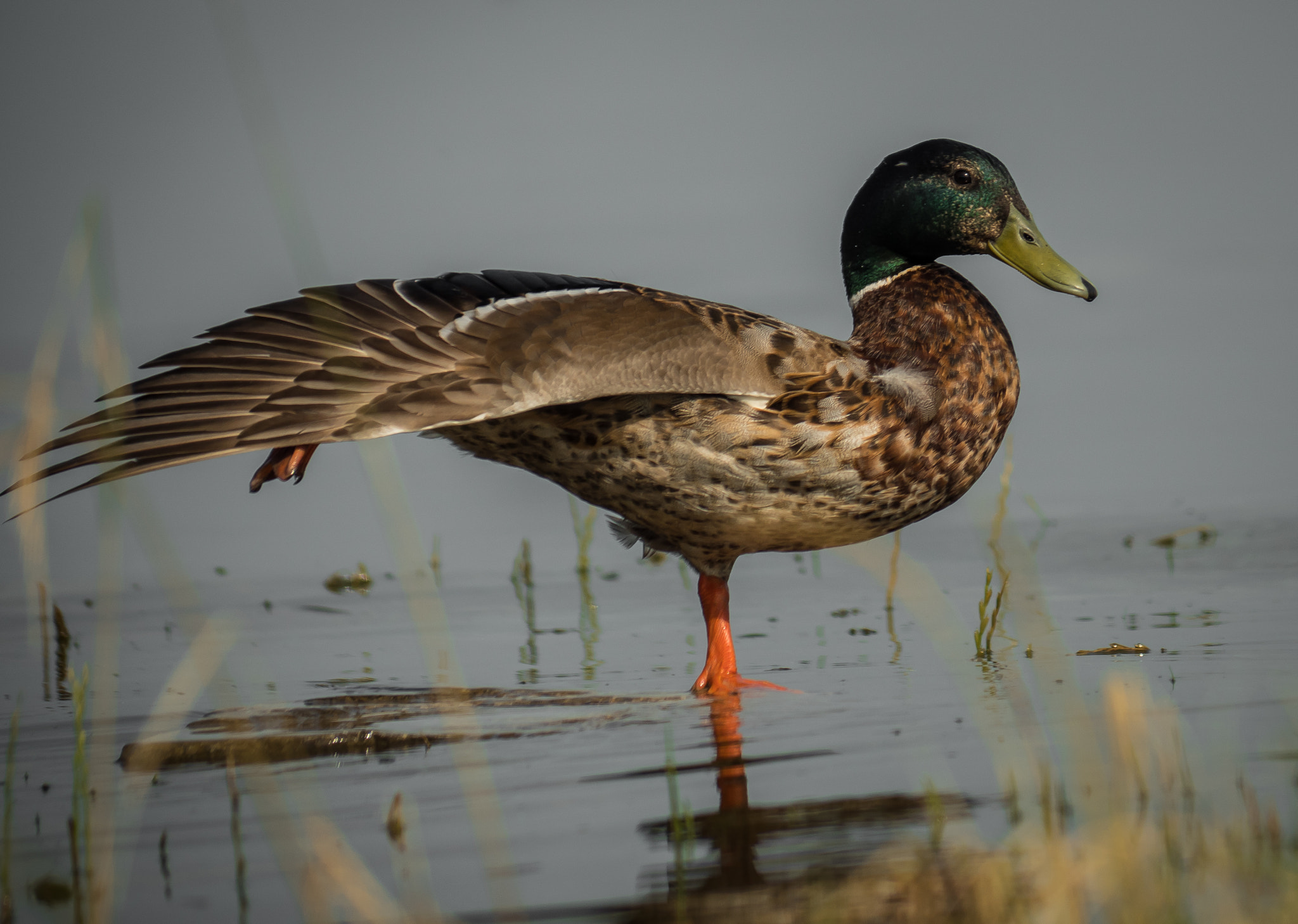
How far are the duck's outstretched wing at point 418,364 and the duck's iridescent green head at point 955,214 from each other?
2.95 feet

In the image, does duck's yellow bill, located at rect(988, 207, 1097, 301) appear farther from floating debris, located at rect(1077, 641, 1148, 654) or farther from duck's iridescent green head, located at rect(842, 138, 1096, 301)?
floating debris, located at rect(1077, 641, 1148, 654)

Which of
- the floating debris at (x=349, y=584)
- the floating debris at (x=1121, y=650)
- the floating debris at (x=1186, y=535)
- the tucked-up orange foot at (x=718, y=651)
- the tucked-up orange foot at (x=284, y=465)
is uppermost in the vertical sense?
the tucked-up orange foot at (x=284, y=465)

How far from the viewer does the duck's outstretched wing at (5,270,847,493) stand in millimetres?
Answer: 3736

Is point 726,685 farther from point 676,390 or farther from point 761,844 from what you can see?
point 761,844

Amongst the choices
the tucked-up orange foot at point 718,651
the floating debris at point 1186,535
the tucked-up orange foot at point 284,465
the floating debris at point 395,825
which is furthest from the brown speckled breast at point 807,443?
the floating debris at point 1186,535

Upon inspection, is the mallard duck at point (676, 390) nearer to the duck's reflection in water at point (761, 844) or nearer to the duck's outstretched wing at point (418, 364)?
the duck's outstretched wing at point (418, 364)

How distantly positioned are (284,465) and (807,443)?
1.62 meters

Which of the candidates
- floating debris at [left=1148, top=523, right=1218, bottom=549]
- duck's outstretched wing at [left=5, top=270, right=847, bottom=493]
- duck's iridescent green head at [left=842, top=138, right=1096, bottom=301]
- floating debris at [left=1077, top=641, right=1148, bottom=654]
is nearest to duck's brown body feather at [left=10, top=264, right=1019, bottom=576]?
duck's outstretched wing at [left=5, top=270, right=847, bottom=493]

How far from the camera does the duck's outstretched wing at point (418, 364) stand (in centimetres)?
374

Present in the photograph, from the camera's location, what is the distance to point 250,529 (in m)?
8.49

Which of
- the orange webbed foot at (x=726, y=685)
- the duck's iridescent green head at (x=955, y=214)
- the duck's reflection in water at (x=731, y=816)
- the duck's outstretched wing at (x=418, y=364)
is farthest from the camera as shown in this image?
the duck's iridescent green head at (x=955, y=214)

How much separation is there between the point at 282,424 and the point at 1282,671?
302cm

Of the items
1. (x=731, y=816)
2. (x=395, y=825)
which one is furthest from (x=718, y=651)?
(x=395, y=825)

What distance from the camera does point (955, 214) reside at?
5.14 meters
